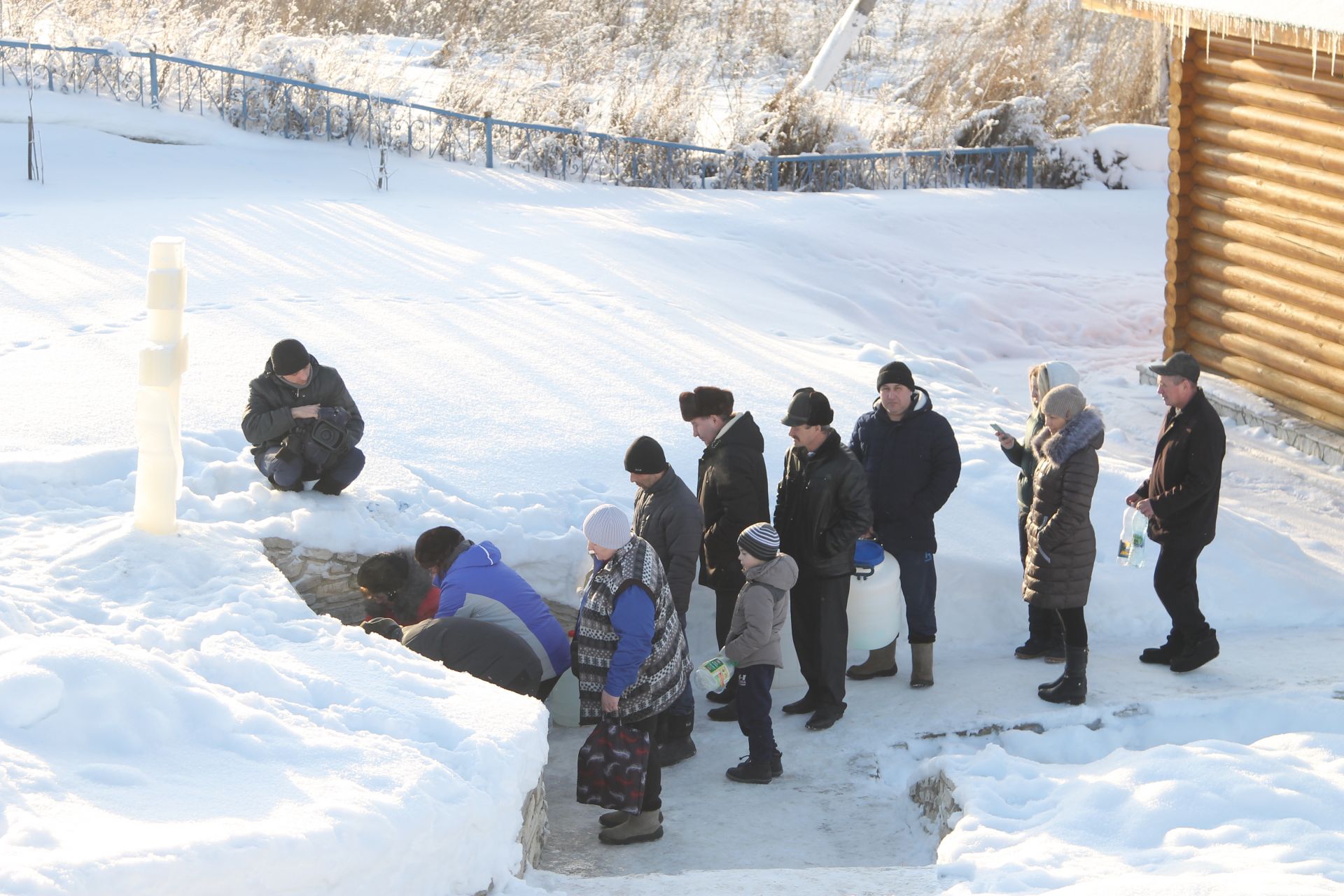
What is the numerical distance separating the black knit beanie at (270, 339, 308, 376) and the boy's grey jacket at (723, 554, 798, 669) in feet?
7.49

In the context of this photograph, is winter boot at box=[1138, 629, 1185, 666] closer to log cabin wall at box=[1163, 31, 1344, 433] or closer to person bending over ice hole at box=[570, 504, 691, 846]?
person bending over ice hole at box=[570, 504, 691, 846]

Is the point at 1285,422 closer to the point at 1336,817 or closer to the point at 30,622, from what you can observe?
the point at 1336,817

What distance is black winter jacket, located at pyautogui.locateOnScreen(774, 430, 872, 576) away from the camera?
5.91m

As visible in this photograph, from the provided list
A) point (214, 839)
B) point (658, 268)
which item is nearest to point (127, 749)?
point (214, 839)

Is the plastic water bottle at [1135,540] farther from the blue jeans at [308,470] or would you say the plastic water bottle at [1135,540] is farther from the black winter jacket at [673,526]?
the blue jeans at [308,470]

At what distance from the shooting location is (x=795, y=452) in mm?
6133

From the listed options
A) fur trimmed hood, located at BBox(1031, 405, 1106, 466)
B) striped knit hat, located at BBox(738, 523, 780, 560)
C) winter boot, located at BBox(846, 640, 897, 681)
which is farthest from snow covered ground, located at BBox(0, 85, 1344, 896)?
fur trimmed hood, located at BBox(1031, 405, 1106, 466)

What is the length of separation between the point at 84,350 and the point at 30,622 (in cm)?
409

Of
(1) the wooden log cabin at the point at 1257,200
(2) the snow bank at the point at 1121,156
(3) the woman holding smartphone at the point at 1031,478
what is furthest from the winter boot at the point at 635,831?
(2) the snow bank at the point at 1121,156

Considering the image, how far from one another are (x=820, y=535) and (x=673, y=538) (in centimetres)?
65

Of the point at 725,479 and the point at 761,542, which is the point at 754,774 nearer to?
the point at 761,542

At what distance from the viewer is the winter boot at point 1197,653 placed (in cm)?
632

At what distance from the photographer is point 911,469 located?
6246 millimetres

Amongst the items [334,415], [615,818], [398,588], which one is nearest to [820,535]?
[615,818]
